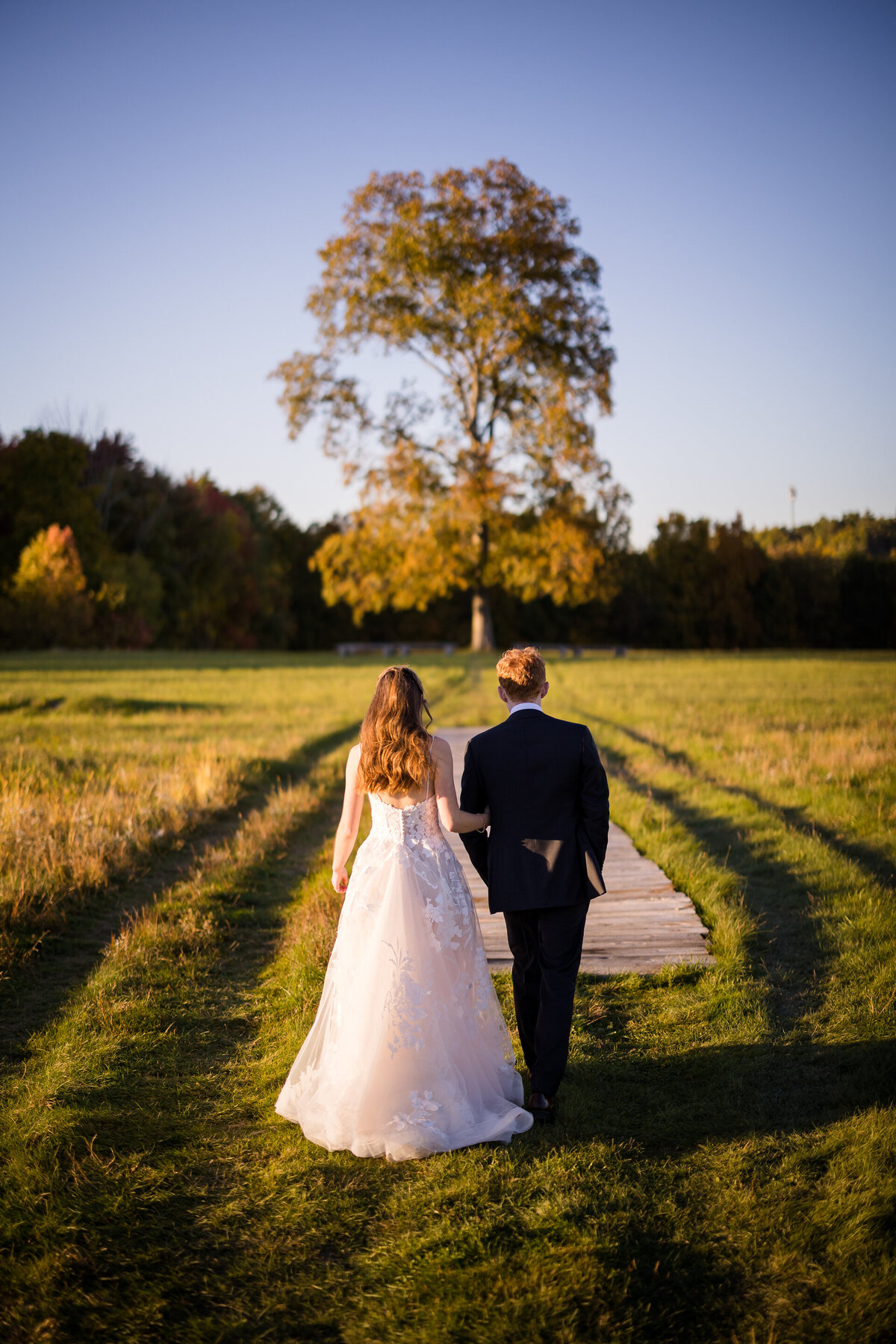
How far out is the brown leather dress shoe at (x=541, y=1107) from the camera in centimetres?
379

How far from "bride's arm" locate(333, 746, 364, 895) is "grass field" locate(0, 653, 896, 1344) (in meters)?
1.06

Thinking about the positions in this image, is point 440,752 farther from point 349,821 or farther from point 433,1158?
point 433,1158

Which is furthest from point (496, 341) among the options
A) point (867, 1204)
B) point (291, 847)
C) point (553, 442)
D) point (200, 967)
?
point (867, 1204)

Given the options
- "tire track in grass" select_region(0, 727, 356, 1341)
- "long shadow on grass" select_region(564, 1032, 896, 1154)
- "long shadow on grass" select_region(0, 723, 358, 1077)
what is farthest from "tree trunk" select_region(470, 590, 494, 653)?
"long shadow on grass" select_region(564, 1032, 896, 1154)

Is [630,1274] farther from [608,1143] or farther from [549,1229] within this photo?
[608,1143]

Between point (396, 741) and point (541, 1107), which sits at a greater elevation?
point (396, 741)

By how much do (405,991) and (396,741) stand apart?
3.27 feet

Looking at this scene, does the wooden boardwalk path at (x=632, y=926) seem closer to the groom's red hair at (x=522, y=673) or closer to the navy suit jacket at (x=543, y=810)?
the navy suit jacket at (x=543, y=810)

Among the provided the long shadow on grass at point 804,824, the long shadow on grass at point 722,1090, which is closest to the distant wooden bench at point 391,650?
the long shadow on grass at point 804,824

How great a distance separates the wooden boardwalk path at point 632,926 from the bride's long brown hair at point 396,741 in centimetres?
190

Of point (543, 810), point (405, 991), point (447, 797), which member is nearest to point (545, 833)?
point (543, 810)

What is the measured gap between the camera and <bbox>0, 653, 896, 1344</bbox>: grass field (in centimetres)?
278

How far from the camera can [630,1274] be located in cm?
286

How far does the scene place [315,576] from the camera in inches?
2896
